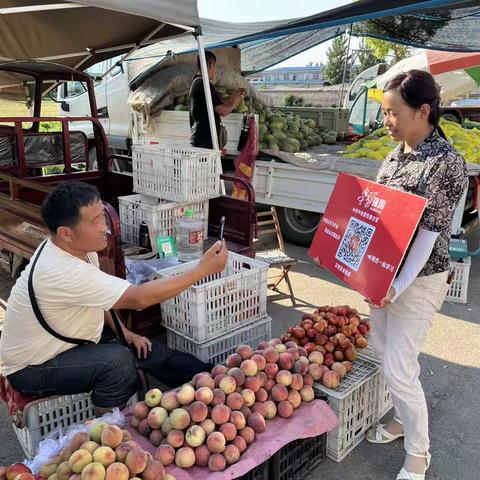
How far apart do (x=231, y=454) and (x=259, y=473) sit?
0.82ft

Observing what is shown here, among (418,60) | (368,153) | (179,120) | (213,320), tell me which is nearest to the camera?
(213,320)

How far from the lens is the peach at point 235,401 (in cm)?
220

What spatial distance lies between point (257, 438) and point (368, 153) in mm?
4553

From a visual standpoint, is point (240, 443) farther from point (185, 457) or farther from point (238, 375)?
point (238, 375)

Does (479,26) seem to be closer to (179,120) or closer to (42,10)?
(179,120)

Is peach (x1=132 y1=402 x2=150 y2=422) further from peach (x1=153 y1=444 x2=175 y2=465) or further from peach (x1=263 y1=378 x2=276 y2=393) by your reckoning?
peach (x1=263 y1=378 x2=276 y2=393)

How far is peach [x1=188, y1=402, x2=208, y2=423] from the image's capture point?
2090 mm

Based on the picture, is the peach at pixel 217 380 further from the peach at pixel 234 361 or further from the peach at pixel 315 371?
the peach at pixel 315 371

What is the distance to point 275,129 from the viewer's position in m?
6.92

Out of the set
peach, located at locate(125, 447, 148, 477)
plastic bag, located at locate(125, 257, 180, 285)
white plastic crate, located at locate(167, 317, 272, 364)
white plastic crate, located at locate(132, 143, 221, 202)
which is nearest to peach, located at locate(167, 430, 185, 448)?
peach, located at locate(125, 447, 148, 477)

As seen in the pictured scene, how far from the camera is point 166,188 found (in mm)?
4223

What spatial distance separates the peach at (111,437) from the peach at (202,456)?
1.11 feet

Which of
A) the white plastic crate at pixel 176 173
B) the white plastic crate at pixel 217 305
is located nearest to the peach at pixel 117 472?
the white plastic crate at pixel 217 305

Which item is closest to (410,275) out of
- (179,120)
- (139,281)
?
(139,281)
